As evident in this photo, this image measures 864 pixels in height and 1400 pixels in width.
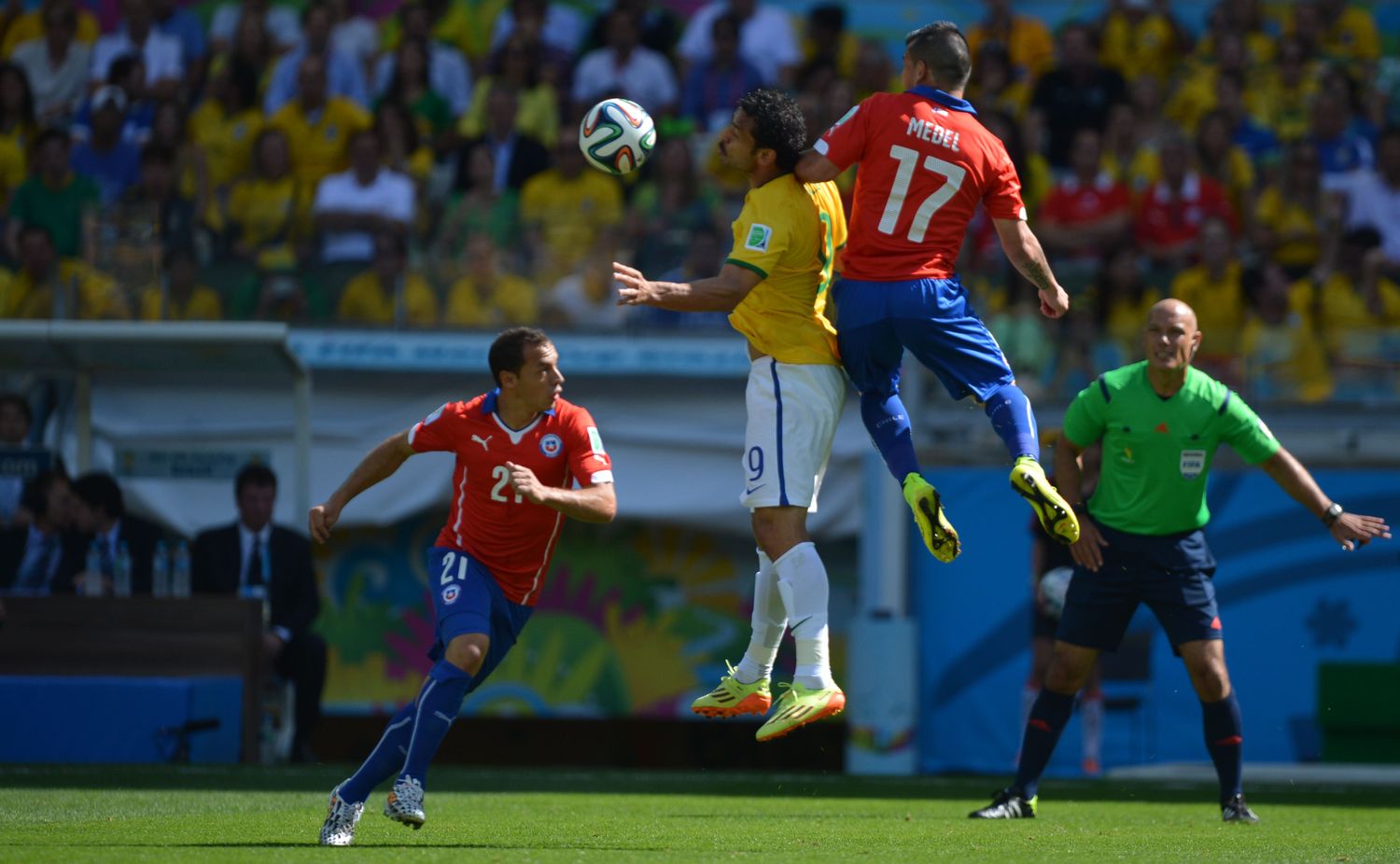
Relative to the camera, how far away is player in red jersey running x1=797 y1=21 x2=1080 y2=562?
24.4 feet

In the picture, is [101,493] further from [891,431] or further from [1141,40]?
[1141,40]

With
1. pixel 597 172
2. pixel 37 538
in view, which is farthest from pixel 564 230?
pixel 37 538

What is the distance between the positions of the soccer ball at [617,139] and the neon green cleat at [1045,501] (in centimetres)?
209

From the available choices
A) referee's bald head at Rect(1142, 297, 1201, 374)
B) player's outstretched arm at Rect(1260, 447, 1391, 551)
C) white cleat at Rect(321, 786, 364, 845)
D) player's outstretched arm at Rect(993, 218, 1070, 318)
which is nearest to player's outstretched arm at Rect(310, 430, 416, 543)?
white cleat at Rect(321, 786, 364, 845)

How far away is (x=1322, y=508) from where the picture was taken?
8.21 metres

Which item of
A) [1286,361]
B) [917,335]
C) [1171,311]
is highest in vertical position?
[1286,361]

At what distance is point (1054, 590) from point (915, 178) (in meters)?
5.50

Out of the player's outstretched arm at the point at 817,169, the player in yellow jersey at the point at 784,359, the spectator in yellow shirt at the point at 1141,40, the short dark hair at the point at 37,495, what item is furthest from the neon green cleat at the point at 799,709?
the spectator in yellow shirt at the point at 1141,40

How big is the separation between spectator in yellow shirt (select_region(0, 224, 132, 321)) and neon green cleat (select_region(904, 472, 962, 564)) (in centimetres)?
820

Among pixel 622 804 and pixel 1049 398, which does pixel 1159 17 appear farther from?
pixel 622 804

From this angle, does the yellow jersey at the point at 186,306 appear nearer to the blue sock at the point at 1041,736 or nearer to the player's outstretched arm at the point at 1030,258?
the blue sock at the point at 1041,736

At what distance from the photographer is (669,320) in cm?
1395

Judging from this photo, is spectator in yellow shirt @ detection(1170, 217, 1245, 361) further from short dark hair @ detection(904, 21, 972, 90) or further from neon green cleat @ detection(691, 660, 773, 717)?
neon green cleat @ detection(691, 660, 773, 717)

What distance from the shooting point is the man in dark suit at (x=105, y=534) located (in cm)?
1296
